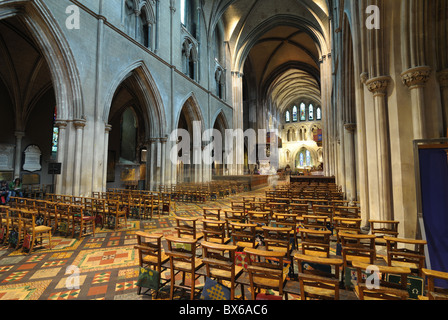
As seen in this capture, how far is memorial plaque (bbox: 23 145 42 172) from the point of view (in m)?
15.2

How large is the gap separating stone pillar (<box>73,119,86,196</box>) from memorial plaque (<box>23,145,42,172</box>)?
Answer: 856 centimetres

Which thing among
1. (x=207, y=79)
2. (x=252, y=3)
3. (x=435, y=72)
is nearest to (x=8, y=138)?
(x=207, y=79)

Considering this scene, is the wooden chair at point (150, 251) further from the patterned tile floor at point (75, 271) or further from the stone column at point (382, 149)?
the stone column at point (382, 149)

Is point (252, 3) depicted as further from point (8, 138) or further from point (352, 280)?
point (352, 280)

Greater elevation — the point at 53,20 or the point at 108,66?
the point at 53,20

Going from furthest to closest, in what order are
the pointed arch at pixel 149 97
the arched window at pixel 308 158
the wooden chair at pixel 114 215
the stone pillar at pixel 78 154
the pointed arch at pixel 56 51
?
the arched window at pixel 308 158
the pointed arch at pixel 149 97
the stone pillar at pixel 78 154
the pointed arch at pixel 56 51
the wooden chair at pixel 114 215

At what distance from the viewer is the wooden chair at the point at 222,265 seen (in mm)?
2387

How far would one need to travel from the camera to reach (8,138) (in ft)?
48.2

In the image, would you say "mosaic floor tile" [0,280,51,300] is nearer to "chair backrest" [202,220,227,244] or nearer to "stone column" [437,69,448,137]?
"chair backrest" [202,220,227,244]

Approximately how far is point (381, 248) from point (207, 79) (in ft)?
65.5

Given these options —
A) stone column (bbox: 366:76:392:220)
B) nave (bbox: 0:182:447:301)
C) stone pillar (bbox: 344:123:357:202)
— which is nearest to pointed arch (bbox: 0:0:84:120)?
nave (bbox: 0:182:447:301)

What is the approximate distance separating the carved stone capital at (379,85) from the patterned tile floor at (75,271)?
231 inches

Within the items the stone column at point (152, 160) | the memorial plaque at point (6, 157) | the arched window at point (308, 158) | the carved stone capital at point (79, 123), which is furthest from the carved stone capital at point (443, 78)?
the arched window at point (308, 158)

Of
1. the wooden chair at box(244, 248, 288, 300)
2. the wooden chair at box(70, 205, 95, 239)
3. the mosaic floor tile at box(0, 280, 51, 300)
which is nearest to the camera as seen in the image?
the wooden chair at box(244, 248, 288, 300)
